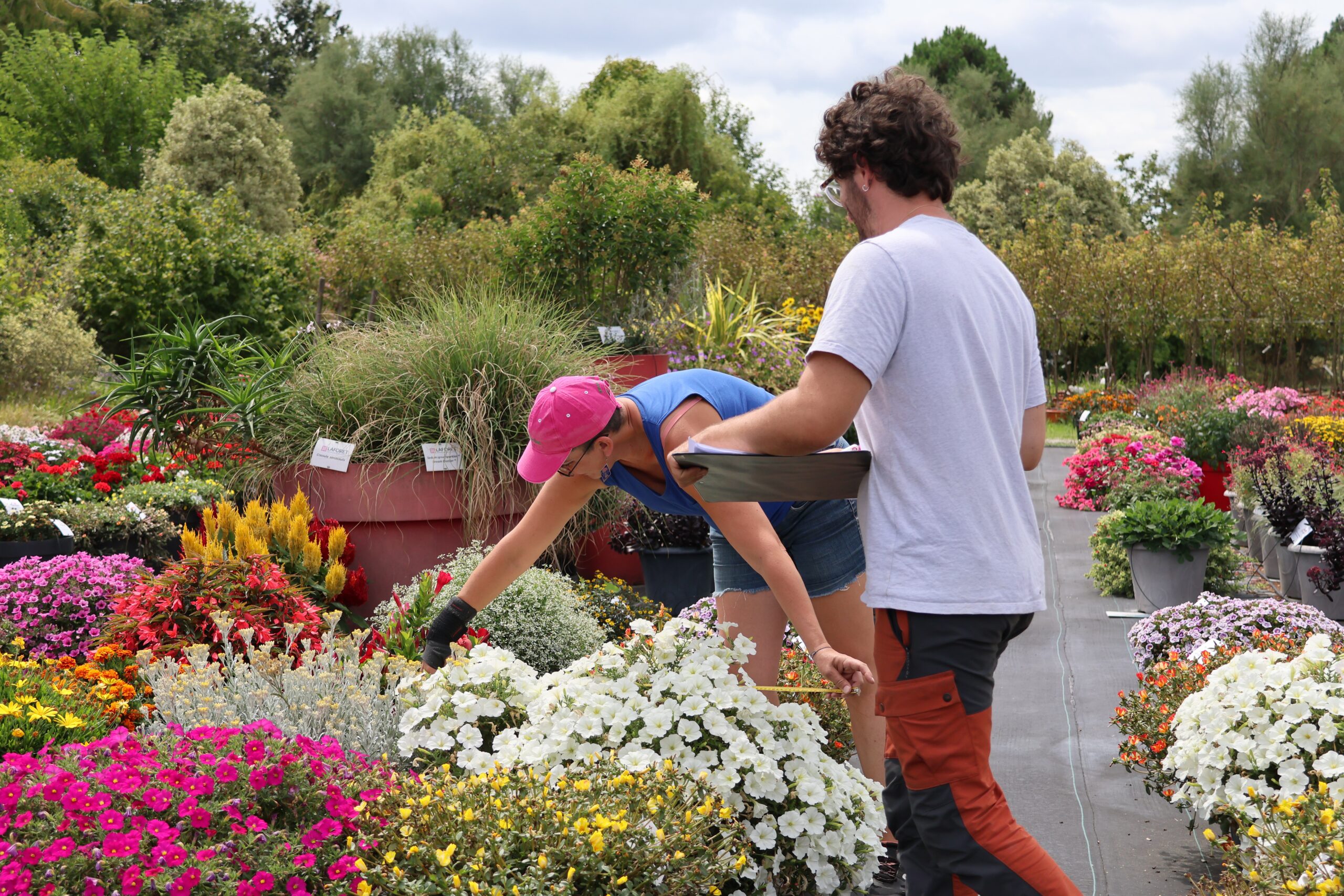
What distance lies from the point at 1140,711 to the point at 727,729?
149 cm

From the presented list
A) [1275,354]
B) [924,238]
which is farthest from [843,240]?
[924,238]

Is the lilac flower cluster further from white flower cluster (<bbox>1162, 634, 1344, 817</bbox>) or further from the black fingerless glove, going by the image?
the black fingerless glove

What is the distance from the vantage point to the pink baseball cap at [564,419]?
232cm

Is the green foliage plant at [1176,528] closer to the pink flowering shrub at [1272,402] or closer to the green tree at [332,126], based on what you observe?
the pink flowering shrub at [1272,402]

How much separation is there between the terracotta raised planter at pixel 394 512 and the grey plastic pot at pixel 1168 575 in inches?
128

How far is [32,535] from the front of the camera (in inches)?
192

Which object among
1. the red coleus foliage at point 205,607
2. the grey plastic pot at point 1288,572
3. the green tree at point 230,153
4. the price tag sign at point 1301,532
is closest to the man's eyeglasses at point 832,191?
the red coleus foliage at point 205,607

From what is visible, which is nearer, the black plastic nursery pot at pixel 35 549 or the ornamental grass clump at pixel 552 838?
the ornamental grass clump at pixel 552 838

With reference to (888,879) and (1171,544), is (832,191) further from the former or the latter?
(1171,544)

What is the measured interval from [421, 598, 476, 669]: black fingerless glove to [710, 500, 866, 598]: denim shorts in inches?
24.4

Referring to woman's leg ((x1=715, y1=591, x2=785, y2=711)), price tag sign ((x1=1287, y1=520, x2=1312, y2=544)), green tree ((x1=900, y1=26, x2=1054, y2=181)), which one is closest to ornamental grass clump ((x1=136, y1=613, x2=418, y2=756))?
woman's leg ((x1=715, y1=591, x2=785, y2=711))

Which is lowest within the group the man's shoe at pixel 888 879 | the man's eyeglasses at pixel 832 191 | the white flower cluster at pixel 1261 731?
the man's shoe at pixel 888 879

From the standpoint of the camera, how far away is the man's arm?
205 cm

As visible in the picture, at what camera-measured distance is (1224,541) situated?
5.68 metres
